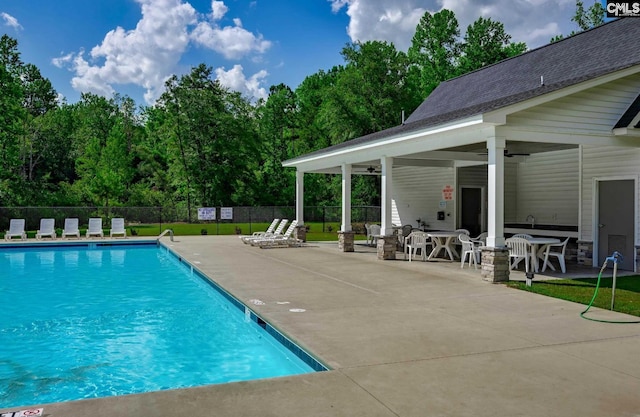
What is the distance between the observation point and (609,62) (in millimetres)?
13047

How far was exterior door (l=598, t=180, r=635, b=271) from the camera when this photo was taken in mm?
11883

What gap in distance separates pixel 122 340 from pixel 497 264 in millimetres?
7116

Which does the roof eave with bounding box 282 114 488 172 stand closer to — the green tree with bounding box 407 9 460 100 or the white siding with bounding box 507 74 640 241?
the white siding with bounding box 507 74 640 241

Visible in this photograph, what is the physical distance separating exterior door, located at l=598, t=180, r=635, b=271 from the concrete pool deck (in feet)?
14.4

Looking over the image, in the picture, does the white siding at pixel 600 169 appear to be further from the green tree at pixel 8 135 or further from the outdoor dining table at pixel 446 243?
the green tree at pixel 8 135

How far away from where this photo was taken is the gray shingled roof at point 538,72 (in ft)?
36.5

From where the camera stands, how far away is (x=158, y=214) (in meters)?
31.3

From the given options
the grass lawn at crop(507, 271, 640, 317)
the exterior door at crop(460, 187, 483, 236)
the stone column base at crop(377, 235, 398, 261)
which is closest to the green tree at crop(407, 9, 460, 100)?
the exterior door at crop(460, 187, 483, 236)

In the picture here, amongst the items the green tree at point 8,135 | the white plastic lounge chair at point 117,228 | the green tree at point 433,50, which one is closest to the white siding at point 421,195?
the white plastic lounge chair at point 117,228

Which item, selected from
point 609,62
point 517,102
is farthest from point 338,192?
point 517,102

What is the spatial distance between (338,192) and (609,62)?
29267mm

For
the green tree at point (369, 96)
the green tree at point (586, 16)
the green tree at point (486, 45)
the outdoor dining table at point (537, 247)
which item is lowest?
the outdoor dining table at point (537, 247)

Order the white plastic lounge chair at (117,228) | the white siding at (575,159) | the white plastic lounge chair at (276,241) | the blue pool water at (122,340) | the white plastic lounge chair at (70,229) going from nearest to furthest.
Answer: the blue pool water at (122,340) → the white siding at (575,159) → the white plastic lounge chair at (276,241) → the white plastic lounge chair at (70,229) → the white plastic lounge chair at (117,228)

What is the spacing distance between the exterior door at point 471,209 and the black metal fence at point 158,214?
35.3ft
